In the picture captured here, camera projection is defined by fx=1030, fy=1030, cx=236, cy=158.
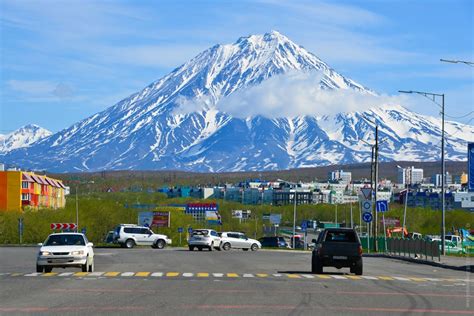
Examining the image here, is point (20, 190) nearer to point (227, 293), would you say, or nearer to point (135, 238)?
point (135, 238)

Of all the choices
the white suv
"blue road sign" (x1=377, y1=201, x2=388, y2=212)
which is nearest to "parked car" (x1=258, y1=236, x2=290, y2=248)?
the white suv

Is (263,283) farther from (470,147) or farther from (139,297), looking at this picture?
(470,147)

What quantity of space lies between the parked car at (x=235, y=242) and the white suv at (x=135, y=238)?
507 centimetres

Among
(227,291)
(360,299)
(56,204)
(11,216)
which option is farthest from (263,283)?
(56,204)

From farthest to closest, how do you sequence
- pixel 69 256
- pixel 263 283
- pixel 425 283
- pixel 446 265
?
pixel 446 265 < pixel 69 256 < pixel 425 283 < pixel 263 283

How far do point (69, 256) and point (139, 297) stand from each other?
10.9 meters

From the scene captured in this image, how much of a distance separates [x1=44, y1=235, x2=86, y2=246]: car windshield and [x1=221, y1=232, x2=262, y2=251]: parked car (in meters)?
37.7

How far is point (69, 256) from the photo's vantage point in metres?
33.5

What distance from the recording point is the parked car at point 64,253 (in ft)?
110

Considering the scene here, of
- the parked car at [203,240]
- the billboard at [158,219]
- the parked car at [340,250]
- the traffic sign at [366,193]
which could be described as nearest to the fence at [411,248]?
the traffic sign at [366,193]

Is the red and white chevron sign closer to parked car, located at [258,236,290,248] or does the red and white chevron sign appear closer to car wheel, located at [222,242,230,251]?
car wheel, located at [222,242,230,251]


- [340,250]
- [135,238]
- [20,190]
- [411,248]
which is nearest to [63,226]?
[135,238]

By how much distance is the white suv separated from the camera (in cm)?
7356

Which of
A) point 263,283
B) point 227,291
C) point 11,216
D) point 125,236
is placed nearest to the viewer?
point 227,291
